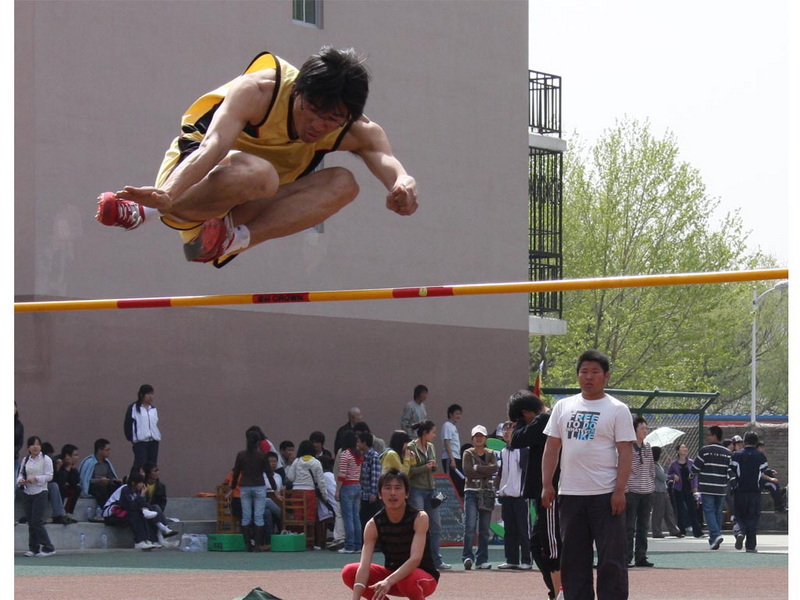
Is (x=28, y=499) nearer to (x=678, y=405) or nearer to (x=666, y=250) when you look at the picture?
(x=678, y=405)

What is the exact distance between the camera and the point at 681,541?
806 inches

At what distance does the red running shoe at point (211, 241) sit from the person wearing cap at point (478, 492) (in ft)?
23.9

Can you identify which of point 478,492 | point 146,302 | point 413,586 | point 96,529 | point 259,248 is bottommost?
point 96,529

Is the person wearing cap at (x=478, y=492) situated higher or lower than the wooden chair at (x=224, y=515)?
higher

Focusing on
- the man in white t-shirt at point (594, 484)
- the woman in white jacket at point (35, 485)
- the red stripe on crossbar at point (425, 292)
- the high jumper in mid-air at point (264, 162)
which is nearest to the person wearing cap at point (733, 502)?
the woman in white jacket at point (35, 485)

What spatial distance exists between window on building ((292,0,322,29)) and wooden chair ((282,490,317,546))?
7355 millimetres

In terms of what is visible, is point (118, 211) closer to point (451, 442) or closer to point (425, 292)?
point (425, 292)

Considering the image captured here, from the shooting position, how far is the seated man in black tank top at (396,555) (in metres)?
8.02

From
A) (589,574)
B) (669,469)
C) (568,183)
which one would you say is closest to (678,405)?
(568,183)

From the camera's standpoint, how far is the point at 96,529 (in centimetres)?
1537

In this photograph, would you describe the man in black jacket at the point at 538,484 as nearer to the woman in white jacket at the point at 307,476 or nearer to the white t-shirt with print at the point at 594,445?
the white t-shirt with print at the point at 594,445

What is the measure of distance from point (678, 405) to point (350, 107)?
2759cm

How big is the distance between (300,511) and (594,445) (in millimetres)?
8875

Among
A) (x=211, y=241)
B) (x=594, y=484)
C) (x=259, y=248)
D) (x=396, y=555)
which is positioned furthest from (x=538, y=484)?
(x=259, y=248)
